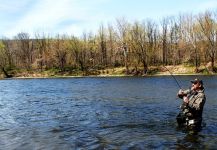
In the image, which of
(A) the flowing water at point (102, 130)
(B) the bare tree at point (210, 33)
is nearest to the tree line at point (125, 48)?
(B) the bare tree at point (210, 33)

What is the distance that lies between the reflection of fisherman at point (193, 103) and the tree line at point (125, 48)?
74665mm

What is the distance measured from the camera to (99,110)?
27.7m

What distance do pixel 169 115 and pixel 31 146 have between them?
10625mm

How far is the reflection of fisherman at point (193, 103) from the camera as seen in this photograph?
1756 cm

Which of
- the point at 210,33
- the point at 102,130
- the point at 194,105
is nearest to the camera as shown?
the point at 194,105

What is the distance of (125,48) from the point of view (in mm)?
110875

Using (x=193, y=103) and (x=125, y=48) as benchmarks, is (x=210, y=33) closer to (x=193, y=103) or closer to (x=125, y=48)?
(x=125, y=48)

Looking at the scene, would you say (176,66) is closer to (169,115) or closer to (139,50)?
(139,50)

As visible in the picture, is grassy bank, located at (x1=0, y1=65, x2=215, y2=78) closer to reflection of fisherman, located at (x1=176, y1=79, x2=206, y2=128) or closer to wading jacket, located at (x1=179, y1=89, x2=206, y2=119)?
reflection of fisherman, located at (x1=176, y1=79, x2=206, y2=128)

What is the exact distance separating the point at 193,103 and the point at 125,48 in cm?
9361

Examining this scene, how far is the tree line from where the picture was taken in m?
99.4

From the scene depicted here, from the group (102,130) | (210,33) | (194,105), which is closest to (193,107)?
(194,105)

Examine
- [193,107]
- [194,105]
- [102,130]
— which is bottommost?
[102,130]

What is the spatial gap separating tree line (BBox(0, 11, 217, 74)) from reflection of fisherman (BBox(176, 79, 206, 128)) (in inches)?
2940
